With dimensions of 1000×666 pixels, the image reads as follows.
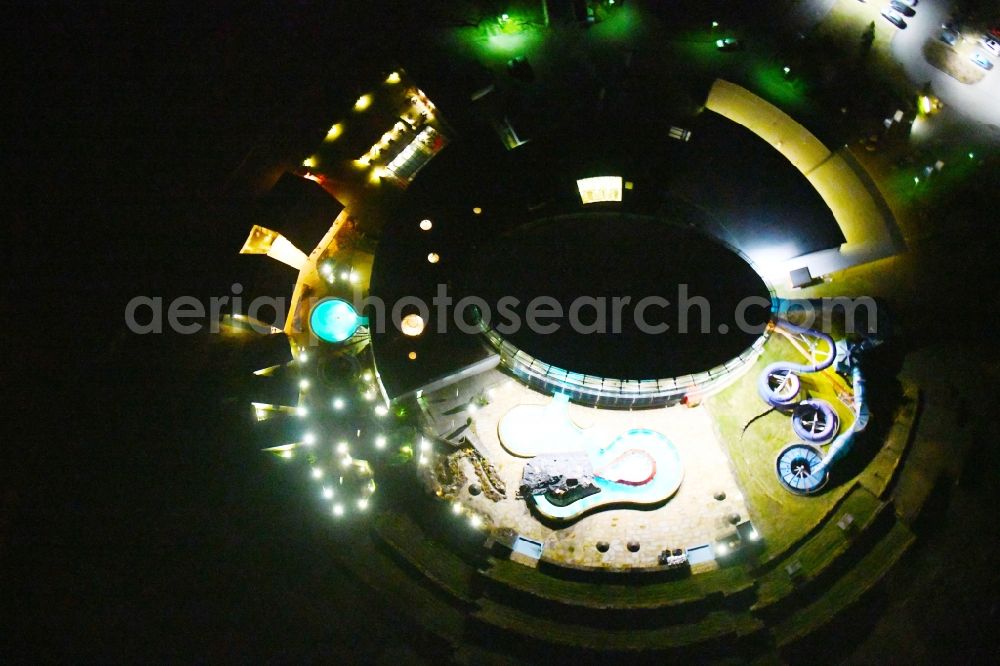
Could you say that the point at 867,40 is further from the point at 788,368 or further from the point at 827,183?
the point at 788,368

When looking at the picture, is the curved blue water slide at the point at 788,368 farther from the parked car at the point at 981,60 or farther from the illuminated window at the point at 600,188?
the parked car at the point at 981,60

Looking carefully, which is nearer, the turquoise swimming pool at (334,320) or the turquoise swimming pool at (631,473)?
the turquoise swimming pool at (631,473)

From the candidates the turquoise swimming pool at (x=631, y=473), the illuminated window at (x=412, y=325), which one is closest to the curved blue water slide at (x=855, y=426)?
the turquoise swimming pool at (x=631, y=473)

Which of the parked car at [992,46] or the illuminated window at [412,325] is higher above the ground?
the parked car at [992,46]

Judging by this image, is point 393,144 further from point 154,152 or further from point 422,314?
point 154,152

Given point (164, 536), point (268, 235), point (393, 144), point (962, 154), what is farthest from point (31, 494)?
point (962, 154)

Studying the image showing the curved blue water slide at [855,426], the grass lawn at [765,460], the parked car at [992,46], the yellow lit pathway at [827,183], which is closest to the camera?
the grass lawn at [765,460]

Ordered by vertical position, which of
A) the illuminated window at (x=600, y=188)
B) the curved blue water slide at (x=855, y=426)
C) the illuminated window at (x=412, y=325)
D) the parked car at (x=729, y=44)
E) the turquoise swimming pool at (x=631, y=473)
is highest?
→ the parked car at (x=729, y=44)
